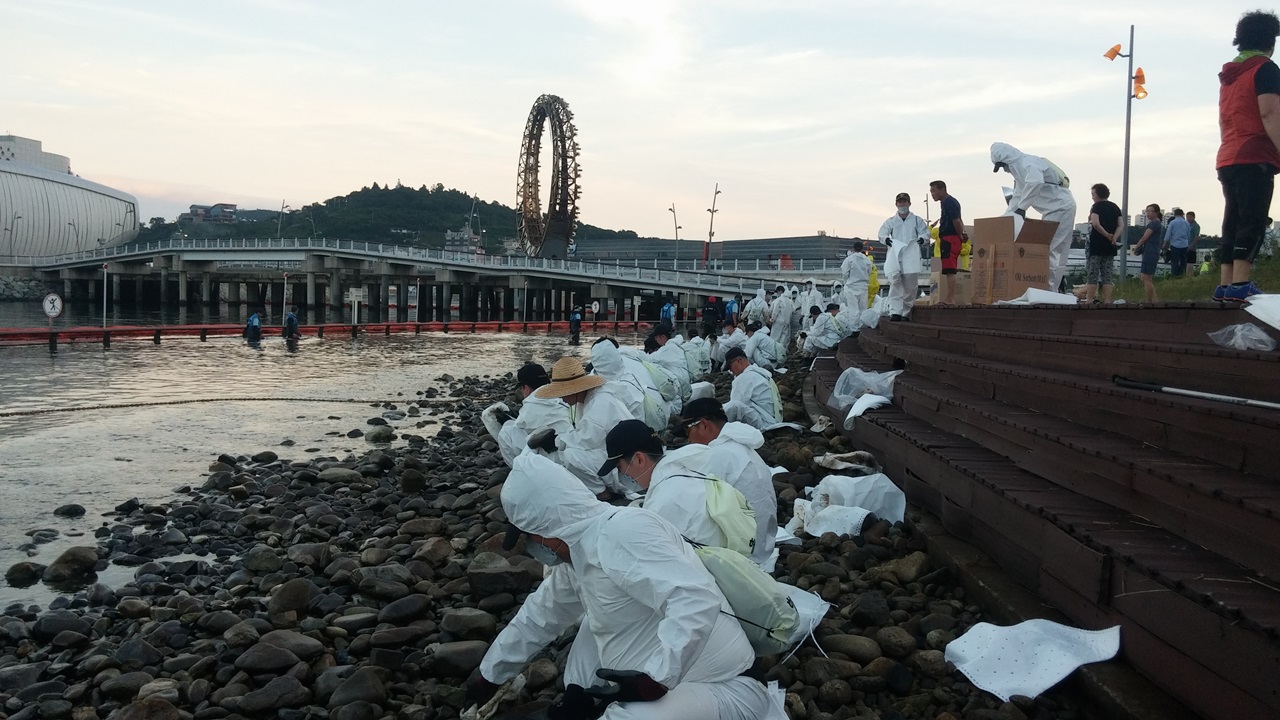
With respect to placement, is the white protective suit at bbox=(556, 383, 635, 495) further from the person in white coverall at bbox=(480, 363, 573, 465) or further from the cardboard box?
the cardboard box

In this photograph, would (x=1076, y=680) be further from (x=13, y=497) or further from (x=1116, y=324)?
(x=13, y=497)

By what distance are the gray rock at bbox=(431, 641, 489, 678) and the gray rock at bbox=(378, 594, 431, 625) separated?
28.3 inches

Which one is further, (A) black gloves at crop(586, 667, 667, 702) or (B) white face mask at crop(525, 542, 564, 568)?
(B) white face mask at crop(525, 542, 564, 568)

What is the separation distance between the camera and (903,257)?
1074cm

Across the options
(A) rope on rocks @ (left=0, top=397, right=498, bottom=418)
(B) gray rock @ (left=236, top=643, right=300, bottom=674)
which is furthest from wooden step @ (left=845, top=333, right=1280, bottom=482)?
(A) rope on rocks @ (left=0, top=397, right=498, bottom=418)

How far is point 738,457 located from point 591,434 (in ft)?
6.78

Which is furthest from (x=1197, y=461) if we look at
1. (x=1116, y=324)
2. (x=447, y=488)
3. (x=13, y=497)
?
(x=13, y=497)

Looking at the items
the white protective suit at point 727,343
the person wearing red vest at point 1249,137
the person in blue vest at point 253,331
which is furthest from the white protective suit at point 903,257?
the person in blue vest at point 253,331

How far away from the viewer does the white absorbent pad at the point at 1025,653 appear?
10.7 ft

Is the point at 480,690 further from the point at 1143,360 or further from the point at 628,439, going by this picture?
the point at 1143,360

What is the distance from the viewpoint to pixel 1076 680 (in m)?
3.27

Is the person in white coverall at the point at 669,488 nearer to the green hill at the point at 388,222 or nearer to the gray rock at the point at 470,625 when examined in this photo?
the gray rock at the point at 470,625

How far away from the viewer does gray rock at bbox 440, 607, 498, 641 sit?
4.75m

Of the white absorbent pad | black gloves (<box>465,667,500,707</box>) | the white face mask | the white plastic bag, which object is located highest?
the white plastic bag
